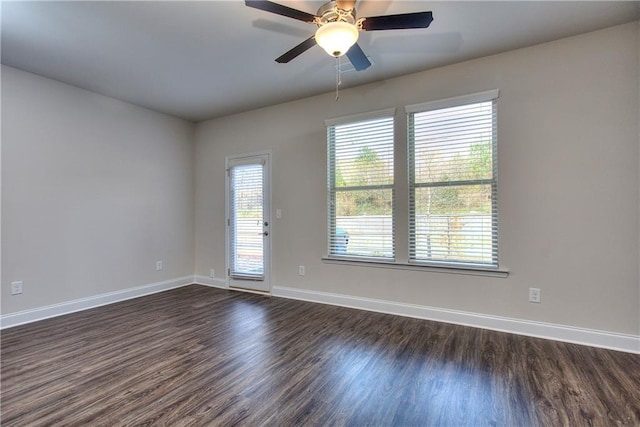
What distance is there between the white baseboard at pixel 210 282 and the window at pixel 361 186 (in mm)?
2000

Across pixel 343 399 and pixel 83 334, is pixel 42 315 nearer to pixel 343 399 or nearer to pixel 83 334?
pixel 83 334

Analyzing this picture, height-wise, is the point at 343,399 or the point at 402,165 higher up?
the point at 402,165

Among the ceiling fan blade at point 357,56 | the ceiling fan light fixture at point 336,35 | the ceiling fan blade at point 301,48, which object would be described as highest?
the ceiling fan blade at point 357,56

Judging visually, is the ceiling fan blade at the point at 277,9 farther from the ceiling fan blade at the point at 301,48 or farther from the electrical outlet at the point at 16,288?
the electrical outlet at the point at 16,288

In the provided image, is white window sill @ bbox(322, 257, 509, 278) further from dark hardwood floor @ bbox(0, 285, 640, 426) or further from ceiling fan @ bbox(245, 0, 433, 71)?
ceiling fan @ bbox(245, 0, 433, 71)

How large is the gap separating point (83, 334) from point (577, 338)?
4643 millimetres

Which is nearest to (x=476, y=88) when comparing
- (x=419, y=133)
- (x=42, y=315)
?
(x=419, y=133)

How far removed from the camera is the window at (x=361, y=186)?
3.66 metres

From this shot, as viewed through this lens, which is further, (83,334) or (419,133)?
(419,133)

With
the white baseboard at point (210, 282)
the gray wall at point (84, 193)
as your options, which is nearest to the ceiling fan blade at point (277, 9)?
the gray wall at point (84, 193)

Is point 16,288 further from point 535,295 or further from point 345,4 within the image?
point 535,295

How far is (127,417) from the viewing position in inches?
70.8

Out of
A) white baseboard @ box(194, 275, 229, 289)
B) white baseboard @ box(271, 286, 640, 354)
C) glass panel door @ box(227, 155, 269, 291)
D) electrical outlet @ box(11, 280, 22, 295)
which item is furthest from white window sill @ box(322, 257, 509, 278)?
electrical outlet @ box(11, 280, 22, 295)

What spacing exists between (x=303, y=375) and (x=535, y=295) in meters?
2.31
